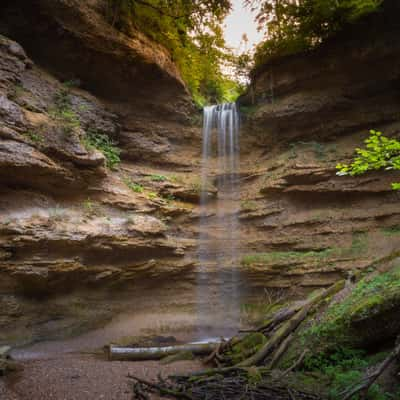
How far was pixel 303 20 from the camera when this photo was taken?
1270 centimetres

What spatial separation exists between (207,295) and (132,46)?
10730 millimetres

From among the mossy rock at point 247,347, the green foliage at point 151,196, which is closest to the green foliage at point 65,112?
the green foliage at point 151,196

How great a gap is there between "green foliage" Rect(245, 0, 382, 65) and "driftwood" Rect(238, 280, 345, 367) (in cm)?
941

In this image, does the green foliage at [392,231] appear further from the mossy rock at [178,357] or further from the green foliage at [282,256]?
the mossy rock at [178,357]

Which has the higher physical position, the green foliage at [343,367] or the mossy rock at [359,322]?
the mossy rock at [359,322]

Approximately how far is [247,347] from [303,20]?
42.5 ft

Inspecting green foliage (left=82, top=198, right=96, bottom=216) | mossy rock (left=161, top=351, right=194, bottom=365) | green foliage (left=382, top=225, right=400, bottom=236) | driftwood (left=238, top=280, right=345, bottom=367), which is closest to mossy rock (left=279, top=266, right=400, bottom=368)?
driftwood (left=238, top=280, right=345, bottom=367)

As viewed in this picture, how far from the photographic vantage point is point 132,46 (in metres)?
12.2

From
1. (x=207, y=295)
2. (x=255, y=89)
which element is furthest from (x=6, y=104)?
(x=255, y=89)

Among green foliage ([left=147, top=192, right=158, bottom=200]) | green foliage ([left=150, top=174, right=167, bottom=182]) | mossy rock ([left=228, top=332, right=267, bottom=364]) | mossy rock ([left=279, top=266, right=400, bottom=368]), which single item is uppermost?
green foliage ([left=150, top=174, right=167, bottom=182])

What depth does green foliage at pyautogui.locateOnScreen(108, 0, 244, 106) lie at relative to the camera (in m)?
10.2

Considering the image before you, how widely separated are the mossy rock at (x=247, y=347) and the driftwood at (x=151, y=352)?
914 mm

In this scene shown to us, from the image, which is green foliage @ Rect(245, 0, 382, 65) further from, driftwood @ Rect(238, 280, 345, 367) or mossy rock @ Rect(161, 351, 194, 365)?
mossy rock @ Rect(161, 351, 194, 365)

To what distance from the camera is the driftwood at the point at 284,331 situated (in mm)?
5847
